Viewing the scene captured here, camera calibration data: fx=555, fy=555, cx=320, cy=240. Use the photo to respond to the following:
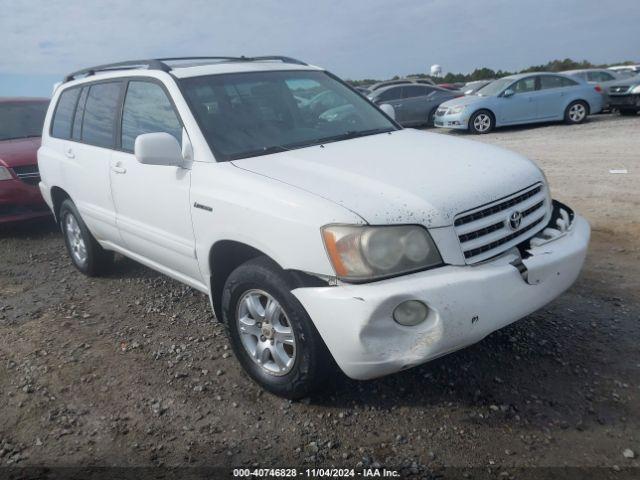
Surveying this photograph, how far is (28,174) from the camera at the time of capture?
6.72m

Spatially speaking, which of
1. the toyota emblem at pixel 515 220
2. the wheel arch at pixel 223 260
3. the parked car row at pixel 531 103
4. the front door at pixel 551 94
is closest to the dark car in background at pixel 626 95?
the parked car row at pixel 531 103

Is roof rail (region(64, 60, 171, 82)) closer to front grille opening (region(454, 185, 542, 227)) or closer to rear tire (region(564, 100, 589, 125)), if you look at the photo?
front grille opening (region(454, 185, 542, 227))

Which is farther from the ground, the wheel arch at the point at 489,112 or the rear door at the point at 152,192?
the rear door at the point at 152,192

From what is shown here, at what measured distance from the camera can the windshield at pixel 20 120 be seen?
756 cm

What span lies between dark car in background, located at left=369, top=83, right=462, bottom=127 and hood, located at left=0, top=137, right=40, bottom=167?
11.1 metres

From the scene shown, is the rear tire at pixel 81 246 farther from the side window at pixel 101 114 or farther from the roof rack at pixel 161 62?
the roof rack at pixel 161 62

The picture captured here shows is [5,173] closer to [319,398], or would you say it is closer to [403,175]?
[319,398]

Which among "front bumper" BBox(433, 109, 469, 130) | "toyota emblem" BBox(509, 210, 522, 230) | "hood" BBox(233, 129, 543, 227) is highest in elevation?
"hood" BBox(233, 129, 543, 227)

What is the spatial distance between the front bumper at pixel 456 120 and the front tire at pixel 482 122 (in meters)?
0.14

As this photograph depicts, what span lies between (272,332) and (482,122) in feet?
41.3

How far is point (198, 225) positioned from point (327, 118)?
4.04 feet

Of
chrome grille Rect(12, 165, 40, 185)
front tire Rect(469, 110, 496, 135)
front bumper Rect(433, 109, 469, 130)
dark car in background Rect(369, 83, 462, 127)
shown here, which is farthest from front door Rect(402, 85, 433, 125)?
chrome grille Rect(12, 165, 40, 185)

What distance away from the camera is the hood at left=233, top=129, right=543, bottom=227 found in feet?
8.37

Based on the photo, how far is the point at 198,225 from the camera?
320 centimetres
